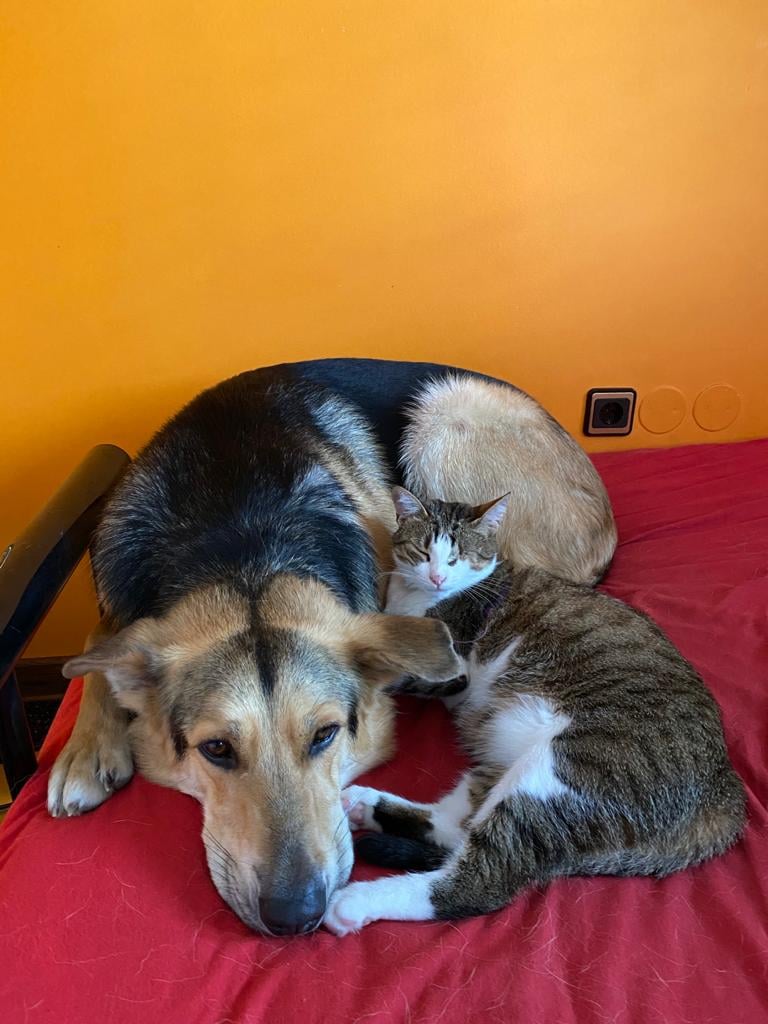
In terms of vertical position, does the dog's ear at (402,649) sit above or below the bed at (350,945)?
above

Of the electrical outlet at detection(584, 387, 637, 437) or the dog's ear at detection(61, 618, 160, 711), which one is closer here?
the dog's ear at detection(61, 618, 160, 711)

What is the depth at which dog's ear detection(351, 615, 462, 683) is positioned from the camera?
4.44 ft

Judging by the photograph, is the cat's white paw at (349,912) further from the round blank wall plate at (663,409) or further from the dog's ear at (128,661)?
the round blank wall plate at (663,409)

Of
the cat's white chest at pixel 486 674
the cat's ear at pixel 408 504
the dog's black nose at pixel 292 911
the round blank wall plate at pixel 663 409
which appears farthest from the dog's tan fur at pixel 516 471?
the dog's black nose at pixel 292 911

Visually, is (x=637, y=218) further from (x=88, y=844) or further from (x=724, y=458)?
(x=88, y=844)

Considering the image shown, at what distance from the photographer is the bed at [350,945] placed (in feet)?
3.43

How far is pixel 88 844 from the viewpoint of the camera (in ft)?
4.41

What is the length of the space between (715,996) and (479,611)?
35.4 inches

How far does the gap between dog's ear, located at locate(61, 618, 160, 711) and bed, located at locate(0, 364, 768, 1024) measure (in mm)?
207

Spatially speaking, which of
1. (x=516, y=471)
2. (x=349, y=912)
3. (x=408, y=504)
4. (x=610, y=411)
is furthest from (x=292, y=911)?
(x=610, y=411)

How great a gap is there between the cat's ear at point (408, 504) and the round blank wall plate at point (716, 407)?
4.87 ft

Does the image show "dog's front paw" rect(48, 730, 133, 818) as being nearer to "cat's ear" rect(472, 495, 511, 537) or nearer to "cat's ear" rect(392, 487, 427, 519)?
"cat's ear" rect(392, 487, 427, 519)

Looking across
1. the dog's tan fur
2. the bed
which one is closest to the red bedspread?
the bed

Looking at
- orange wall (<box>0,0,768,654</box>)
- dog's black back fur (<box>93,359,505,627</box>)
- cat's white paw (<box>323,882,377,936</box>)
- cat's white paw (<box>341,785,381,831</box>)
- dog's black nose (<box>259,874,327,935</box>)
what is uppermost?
orange wall (<box>0,0,768,654</box>)
